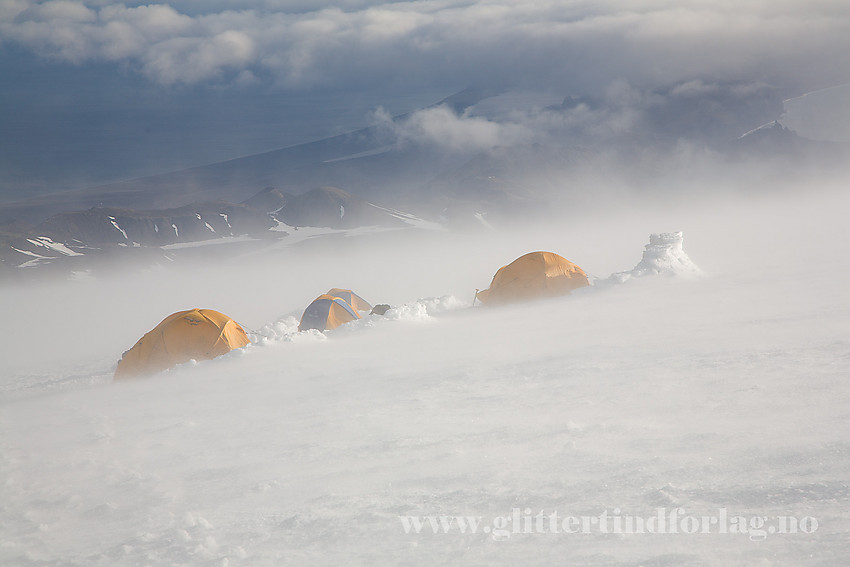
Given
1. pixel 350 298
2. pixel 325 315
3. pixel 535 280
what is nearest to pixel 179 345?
pixel 325 315

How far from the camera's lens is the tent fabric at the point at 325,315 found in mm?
21766

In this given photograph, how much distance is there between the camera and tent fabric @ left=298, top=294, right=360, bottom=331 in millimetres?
21766

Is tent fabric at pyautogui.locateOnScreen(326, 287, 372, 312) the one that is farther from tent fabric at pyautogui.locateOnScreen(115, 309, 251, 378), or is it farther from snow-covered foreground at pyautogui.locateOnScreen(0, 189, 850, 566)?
snow-covered foreground at pyautogui.locateOnScreen(0, 189, 850, 566)

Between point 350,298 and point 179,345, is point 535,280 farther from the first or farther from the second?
point 179,345

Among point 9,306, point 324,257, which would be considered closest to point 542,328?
point 9,306

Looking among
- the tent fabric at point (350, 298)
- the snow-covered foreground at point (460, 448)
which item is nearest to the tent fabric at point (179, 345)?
the snow-covered foreground at point (460, 448)

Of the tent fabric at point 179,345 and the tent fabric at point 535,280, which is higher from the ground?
the tent fabric at point 535,280

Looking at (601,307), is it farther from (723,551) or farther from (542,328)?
(723,551)

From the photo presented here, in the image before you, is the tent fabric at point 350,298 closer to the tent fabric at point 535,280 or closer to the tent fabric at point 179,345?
the tent fabric at point 535,280

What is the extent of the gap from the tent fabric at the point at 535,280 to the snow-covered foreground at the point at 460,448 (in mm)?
7138

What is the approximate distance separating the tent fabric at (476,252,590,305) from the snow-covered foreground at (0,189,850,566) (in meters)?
7.14

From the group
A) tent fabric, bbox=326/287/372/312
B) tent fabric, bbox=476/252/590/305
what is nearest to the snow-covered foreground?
tent fabric, bbox=476/252/590/305

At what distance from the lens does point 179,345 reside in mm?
16453

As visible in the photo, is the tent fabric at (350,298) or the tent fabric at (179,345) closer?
the tent fabric at (179,345)
